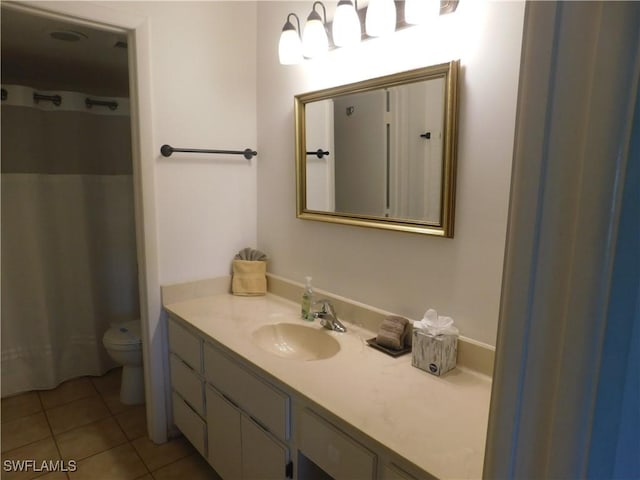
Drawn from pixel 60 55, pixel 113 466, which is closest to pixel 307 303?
pixel 113 466

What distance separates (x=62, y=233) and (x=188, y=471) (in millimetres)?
1655

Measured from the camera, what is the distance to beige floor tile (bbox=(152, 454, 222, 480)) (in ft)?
6.15

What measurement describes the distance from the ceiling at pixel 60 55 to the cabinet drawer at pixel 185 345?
1299 millimetres

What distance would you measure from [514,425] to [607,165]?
0.92 feet

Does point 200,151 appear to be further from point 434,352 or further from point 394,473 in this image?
point 394,473

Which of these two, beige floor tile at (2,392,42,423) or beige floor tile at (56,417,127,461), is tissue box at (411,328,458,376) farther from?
beige floor tile at (2,392,42,423)

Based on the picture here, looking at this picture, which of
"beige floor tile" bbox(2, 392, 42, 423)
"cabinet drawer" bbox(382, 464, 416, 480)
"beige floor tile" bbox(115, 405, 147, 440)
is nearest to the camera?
"cabinet drawer" bbox(382, 464, 416, 480)

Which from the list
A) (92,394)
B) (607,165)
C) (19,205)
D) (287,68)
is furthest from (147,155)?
(607,165)

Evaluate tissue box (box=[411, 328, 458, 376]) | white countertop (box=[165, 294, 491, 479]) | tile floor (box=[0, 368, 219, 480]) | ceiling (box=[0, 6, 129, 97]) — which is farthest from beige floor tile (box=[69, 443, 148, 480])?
ceiling (box=[0, 6, 129, 97])

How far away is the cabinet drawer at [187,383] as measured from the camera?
177 cm

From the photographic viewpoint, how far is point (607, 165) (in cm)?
37

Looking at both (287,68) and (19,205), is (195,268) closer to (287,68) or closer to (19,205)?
(287,68)

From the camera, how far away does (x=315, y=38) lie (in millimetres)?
1609

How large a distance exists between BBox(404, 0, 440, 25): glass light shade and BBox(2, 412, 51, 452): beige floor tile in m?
2.55
